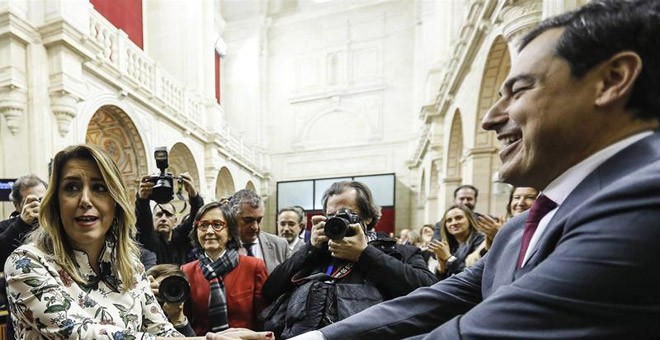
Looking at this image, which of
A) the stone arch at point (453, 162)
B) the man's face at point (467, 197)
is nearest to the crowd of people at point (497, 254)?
the man's face at point (467, 197)

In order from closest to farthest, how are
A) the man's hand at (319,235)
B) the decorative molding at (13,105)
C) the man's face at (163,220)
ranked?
the man's hand at (319,235)
the man's face at (163,220)
the decorative molding at (13,105)

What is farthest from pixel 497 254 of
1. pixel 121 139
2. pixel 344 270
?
pixel 121 139

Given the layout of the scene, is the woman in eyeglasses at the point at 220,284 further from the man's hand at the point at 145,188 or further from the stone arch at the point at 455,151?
the stone arch at the point at 455,151

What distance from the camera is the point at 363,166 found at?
15.3 m

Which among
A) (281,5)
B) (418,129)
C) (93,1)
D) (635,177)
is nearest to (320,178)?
(418,129)

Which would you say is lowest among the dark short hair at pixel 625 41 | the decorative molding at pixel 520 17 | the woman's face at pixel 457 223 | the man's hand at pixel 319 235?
the woman's face at pixel 457 223

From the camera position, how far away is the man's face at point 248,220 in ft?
8.25

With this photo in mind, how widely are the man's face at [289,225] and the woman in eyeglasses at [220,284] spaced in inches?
59.2

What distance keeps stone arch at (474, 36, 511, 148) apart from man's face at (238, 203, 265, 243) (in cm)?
406

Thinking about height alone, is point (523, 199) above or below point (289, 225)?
above

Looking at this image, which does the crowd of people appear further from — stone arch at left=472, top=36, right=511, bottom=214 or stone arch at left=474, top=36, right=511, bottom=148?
stone arch at left=474, top=36, right=511, bottom=148

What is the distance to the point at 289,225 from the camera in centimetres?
368

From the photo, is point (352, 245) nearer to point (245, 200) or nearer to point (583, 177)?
point (583, 177)

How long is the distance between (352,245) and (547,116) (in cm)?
101
